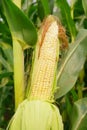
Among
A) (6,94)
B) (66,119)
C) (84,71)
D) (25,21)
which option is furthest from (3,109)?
(25,21)

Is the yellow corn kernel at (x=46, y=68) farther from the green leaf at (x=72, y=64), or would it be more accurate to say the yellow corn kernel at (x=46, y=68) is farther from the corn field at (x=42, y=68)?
the green leaf at (x=72, y=64)

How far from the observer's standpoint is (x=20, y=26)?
2.89 feet

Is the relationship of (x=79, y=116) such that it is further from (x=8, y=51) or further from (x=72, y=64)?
(x=8, y=51)

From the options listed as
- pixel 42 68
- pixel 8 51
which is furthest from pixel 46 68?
pixel 8 51

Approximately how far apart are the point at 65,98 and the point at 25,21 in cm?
37

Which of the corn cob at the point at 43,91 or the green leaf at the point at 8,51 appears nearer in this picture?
the corn cob at the point at 43,91

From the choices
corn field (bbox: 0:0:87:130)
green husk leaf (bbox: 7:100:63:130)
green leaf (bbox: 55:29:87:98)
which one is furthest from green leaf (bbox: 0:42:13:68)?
green husk leaf (bbox: 7:100:63:130)

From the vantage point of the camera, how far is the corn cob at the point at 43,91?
0.79m

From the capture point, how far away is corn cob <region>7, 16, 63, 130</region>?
2.61 ft

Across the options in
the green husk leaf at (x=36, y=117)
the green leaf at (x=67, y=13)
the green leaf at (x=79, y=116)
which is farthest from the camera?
the green leaf at (x=67, y=13)

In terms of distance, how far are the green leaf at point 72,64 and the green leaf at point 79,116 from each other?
0.08 metres

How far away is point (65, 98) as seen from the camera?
1115mm

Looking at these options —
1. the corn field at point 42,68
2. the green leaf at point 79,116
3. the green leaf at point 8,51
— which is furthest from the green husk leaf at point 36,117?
the green leaf at point 8,51

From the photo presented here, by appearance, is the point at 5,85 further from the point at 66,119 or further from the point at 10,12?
the point at 10,12
